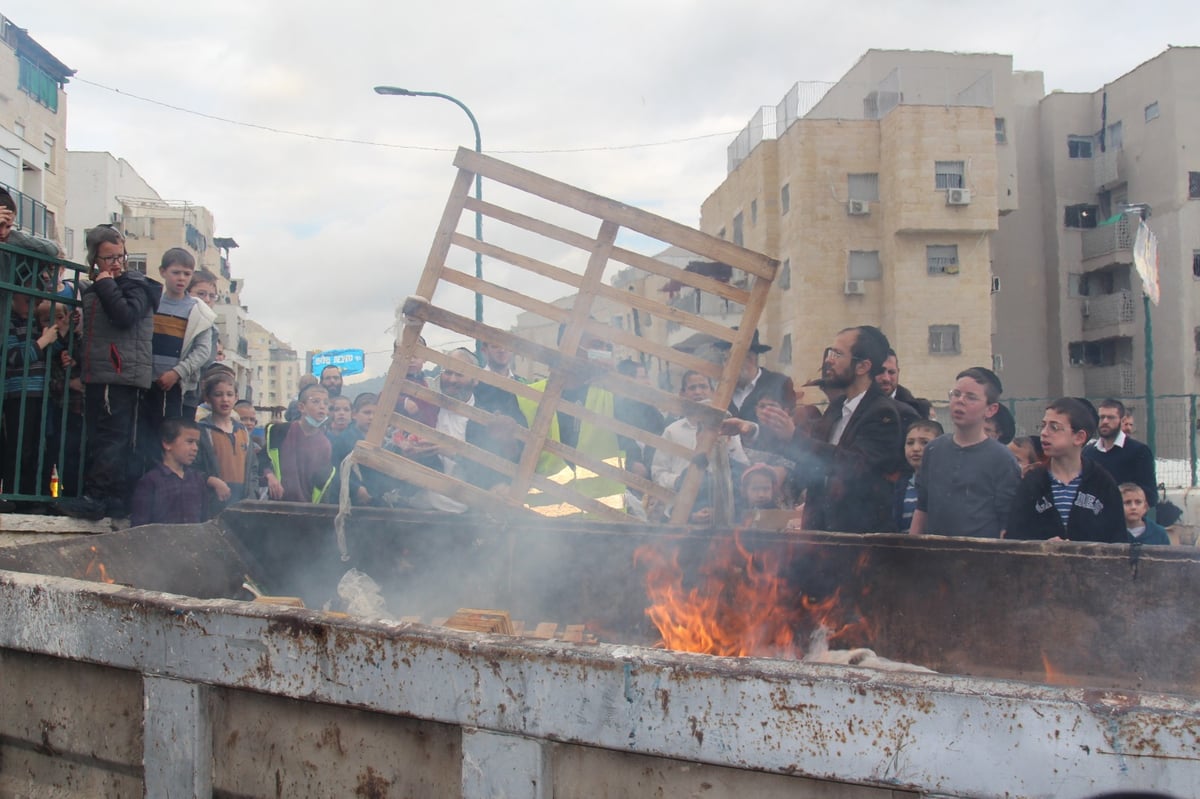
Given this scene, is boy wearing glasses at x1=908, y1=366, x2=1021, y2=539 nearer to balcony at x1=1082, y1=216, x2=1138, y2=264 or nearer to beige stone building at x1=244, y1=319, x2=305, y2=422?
balcony at x1=1082, y1=216, x2=1138, y2=264

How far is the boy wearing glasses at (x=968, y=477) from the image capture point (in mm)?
4176

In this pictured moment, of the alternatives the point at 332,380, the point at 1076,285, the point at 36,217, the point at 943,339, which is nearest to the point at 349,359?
the point at 36,217

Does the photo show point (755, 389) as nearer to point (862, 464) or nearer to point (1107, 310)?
point (862, 464)

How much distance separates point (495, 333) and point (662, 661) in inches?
84.9

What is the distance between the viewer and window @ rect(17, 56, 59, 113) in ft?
103

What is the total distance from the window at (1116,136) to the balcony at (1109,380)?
964 cm

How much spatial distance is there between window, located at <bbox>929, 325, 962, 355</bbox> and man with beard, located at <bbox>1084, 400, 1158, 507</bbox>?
25.0 m

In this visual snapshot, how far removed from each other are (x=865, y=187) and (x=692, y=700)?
3270 cm

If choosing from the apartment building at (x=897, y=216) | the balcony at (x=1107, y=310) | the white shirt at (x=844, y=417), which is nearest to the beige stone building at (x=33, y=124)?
the apartment building at (x=897, y=216)

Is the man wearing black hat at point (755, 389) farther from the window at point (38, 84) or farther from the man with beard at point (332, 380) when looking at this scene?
the window at point (38, 84)

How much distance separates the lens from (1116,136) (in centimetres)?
3600

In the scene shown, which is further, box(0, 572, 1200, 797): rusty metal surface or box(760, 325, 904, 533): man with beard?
box(760, 325, 904, 533): man with beard

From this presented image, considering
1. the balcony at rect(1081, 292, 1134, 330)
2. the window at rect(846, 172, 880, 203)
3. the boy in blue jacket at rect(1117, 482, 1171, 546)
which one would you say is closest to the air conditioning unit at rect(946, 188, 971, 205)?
the window at rect(846, 172, 880, 203)

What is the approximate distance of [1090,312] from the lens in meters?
36.6
